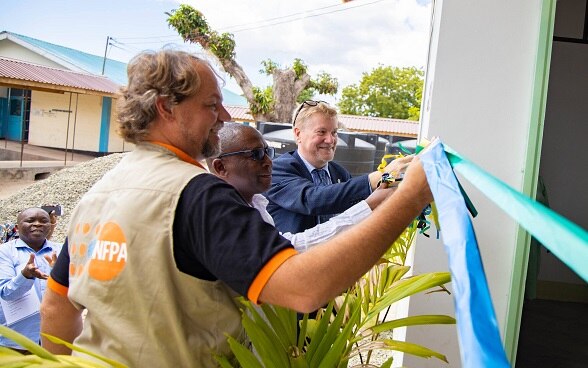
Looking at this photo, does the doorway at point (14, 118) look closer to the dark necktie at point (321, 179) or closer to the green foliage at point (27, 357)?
the dark necktie at point (321, 179)

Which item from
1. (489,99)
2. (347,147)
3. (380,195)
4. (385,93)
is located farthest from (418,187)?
(385,93)

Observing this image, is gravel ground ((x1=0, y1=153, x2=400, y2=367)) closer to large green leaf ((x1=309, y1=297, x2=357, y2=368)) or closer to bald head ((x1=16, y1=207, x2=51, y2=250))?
bald head ((x1=16, y1=207, x2=51, y2=250))

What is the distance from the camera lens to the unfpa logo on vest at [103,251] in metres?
1.30

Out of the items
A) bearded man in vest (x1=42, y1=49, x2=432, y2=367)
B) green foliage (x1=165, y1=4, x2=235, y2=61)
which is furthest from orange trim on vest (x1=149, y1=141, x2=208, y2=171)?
green foliage (x1=165, y1=4, x2=235, y2=61)

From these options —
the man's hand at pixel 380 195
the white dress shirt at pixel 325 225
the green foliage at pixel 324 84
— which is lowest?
the white dress shirt at pixel 325 225

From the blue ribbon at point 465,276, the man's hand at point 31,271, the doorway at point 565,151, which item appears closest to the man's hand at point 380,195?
the blue ribbon at point 465,276

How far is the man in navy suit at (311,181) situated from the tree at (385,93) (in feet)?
160

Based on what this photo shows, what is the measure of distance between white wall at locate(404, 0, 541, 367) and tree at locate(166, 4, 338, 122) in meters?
20.8

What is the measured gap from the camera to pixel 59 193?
11758mm

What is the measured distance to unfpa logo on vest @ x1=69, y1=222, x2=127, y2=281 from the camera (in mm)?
1299

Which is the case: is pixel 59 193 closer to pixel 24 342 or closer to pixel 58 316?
pixel 58 316

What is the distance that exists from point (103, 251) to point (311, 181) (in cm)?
200

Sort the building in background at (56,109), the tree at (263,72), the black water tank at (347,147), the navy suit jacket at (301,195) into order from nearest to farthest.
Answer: the navy suit jacket at (301,195)
the black water tank at (347,147)
the building in background at (56,109)
the tree at (263,72)

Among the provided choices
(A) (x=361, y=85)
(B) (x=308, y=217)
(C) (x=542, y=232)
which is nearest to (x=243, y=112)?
(A) (x=361, y=85)
